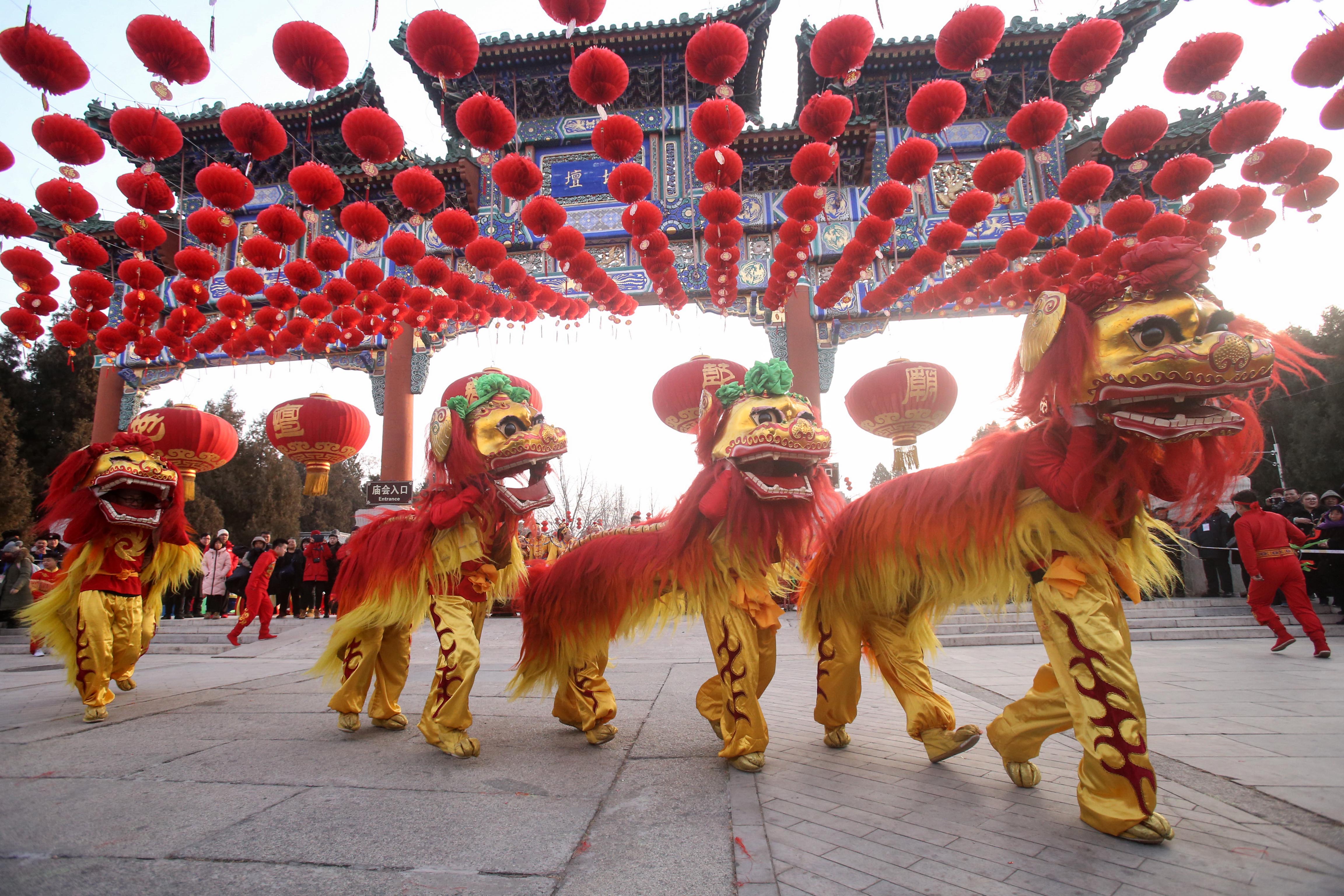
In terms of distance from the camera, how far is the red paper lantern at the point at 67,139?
4.60 meters

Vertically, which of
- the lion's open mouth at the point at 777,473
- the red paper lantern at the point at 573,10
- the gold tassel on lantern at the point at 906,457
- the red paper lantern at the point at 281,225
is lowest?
the lion's open mouth at the point at 777,473

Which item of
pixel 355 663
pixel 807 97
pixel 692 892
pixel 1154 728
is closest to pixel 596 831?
pixel 692 892

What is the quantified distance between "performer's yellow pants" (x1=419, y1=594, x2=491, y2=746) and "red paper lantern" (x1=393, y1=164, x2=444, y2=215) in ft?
13.7

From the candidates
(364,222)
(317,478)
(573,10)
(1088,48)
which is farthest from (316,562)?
(1088,48)

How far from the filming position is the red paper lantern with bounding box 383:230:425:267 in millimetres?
6664

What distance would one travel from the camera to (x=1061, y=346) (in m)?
2.07

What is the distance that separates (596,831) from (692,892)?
1.64ft

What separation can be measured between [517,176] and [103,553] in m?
4.07

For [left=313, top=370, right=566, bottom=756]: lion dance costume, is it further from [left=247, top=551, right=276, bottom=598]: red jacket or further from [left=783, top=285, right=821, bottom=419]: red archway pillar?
[left=783, top=285, right=821, bottom=419]: red archway pillar

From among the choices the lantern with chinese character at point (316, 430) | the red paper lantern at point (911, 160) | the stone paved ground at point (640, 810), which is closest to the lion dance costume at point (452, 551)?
the stone paved ground at point (640, 810)

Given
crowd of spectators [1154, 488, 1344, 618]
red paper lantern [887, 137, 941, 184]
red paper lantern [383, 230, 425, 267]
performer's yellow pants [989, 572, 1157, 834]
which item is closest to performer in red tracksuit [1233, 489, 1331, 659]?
crowd of spectators [1154, 488, 1344, 618]

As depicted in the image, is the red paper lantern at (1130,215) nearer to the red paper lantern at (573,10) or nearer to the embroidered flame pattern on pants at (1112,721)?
the red paper lantern at (573,10)

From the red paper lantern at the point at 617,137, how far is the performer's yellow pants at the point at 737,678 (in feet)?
13.2

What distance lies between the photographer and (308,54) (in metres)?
4.26
